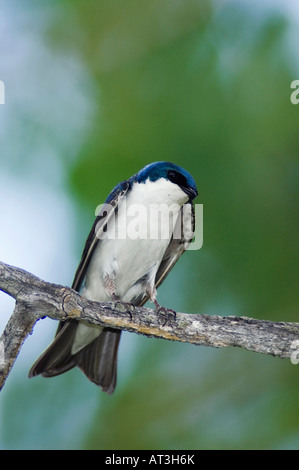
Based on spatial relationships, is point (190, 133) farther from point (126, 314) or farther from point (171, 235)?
point (126, 314)

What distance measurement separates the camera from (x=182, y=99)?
13.1 ft

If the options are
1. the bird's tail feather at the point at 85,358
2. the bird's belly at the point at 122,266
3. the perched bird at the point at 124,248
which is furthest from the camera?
the bird's belly at the point at 122,266

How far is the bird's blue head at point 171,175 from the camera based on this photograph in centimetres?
380

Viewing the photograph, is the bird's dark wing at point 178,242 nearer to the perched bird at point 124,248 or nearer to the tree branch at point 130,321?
the perched bird at point 124,248

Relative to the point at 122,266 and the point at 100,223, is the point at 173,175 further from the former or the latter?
the point at 122,266

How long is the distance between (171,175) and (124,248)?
0.50 m

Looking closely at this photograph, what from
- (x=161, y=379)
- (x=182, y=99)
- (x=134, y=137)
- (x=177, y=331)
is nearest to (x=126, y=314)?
(x=177, y=331)

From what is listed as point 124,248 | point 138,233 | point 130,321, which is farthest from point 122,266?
point 130,321

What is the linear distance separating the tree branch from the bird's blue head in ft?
2.98

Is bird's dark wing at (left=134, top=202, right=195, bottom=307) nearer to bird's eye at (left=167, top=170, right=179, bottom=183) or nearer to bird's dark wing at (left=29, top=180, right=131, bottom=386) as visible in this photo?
bird's eye at (left=167, top=170, right=179, bottom=183)

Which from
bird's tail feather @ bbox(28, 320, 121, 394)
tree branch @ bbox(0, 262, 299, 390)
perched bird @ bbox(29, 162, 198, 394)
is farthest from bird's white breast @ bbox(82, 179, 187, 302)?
tree branch @ bbox(0, 262, 299, 390)

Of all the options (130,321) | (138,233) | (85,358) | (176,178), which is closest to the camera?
(130,321)

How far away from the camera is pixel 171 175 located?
3863mm

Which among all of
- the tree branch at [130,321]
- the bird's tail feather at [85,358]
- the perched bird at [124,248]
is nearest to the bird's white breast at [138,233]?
the perched bird at [124,248]
